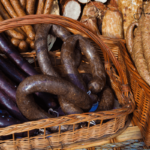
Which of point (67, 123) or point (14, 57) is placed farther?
point (14, 57)

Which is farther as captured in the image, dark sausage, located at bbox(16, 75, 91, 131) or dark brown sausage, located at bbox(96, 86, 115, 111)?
→ dark brown sausage, located at bbox(96, 86, 115, 111)

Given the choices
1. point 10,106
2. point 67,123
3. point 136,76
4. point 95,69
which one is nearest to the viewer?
point 67,123

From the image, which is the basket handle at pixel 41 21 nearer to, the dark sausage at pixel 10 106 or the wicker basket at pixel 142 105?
the wicker basket at pixel 142 105

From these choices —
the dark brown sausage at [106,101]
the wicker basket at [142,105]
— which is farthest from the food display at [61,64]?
the wicker basket at [142,105]

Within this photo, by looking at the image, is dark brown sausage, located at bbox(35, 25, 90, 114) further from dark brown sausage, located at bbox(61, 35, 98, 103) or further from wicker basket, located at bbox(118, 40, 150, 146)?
wicker basket, located at bbox(118, 40, 150, 146)

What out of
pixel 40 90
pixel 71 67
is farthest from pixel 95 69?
pixel 40 90

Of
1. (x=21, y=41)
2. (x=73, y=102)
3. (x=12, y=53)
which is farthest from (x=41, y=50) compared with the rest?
(x=73, y=102)

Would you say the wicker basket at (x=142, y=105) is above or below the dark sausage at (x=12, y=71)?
below

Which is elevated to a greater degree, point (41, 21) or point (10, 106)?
point (41, 21)

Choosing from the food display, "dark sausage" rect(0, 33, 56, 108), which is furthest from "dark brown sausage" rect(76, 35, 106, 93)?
"dark sausage" rect(0, 33, 56, 108)

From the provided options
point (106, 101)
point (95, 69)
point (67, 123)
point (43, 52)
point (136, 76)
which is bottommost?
point (67, 123)

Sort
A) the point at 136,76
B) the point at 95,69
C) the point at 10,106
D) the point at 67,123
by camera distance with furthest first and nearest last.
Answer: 1. the point at 95,69
2. the point at 136,76
3. the point at 10,106
4. the point at 67,123

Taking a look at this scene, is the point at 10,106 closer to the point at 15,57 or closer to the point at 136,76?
the point at 15,57

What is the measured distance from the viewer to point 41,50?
4.03 ft
